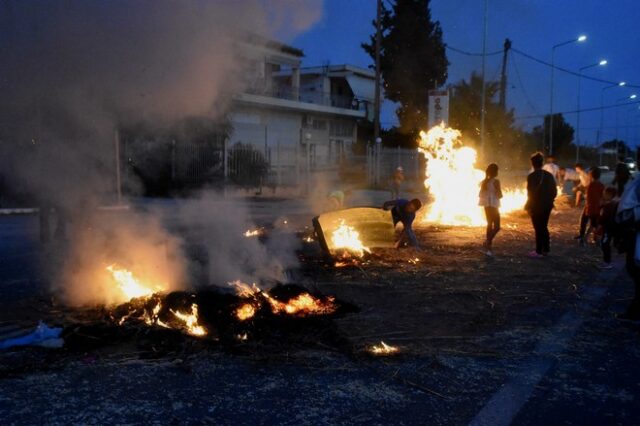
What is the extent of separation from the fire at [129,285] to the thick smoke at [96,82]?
162 mm

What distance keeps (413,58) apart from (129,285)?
113 feet

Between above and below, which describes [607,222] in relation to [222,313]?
above

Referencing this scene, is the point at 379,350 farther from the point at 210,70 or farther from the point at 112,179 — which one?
the point at 112,179

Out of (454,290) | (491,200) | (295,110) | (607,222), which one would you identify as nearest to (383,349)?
(454,290)

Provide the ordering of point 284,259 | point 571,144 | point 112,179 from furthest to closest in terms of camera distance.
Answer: point 571,144 < point 284,259 < point 112,179

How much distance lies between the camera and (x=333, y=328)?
538cm

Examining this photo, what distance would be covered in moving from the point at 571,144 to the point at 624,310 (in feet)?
208

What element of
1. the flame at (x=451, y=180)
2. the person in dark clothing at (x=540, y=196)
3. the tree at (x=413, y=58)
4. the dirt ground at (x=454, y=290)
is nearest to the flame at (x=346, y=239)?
the dirt ground at (x=454, y=290)

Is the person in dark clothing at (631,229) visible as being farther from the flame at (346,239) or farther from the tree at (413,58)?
the tree at (413,58)

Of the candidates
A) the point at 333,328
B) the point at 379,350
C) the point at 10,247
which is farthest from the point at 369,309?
the point at 10,247

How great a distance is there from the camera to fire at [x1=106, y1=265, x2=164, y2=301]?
597 cm

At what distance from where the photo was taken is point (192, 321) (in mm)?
5293

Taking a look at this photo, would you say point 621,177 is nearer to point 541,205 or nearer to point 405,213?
point 541,205

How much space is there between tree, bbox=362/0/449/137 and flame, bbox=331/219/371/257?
2960 centimetres
